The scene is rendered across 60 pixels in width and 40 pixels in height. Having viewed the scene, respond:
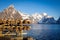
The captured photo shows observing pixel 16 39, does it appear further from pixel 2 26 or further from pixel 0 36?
pixel 0 36

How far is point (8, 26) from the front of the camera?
29.7 ft

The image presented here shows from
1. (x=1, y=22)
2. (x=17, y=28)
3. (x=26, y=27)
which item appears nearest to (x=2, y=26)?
(x=1, y=22)

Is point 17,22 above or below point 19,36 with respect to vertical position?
above

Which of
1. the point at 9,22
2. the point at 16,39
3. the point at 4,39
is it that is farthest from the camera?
the point at 4,39

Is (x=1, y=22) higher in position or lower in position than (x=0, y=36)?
higher

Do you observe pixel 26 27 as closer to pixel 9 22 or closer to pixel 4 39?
pixel 9 22

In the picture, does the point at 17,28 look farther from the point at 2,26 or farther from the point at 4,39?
the point at 4,39

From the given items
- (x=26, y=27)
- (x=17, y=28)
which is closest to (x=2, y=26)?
(x=17, y=28)

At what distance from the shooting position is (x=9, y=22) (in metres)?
8.80

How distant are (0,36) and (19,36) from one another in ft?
6.52

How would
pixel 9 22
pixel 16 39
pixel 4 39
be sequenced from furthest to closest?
1. pixel 4 39
2. pixel 9 22
3. pixel 16 39

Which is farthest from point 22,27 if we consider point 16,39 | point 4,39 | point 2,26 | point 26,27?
point 4,39

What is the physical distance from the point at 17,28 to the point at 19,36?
0.49m

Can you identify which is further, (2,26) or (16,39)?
(2,26)
